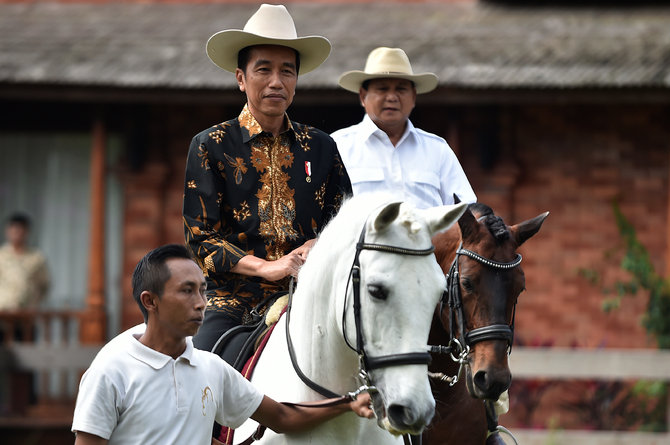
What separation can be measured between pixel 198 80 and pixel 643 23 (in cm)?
517

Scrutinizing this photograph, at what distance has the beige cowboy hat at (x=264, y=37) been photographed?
4.15 meters

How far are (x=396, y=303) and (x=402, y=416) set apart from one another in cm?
34

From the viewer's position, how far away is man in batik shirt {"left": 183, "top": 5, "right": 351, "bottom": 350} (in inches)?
159

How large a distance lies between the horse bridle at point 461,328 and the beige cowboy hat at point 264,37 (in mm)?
1105

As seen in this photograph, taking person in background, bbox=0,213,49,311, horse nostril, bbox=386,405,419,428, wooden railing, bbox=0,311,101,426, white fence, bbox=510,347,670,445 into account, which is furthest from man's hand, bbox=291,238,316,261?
person in background, bbox=0,213,49,311

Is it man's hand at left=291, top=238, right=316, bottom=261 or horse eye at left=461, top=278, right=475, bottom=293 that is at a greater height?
man's hand at left=291, top=238, right=316, bottom=261

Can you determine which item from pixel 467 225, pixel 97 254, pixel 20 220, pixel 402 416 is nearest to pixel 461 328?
pixel 467 225

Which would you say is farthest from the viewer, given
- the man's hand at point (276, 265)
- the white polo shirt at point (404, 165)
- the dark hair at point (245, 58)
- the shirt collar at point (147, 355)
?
the white polo shirt at point (404, 165)

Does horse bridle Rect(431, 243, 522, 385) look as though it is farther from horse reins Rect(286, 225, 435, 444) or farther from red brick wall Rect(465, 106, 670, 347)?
red brick wall Rect(465, 106, 670, 347)

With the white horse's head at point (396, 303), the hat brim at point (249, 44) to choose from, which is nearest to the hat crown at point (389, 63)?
the hat brim at point (249, 44)

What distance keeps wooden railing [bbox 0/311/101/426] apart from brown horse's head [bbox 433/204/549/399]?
7.47 m

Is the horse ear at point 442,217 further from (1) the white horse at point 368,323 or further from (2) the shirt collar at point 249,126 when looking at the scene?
(2) the shirt collar at point 249,126

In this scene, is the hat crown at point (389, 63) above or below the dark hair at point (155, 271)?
above

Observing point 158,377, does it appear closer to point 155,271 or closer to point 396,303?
point 155,271
